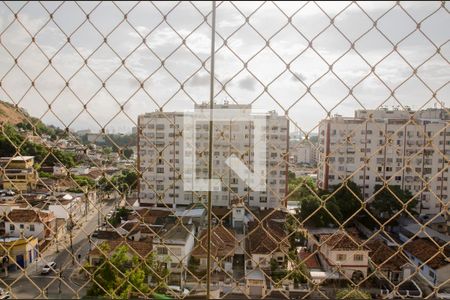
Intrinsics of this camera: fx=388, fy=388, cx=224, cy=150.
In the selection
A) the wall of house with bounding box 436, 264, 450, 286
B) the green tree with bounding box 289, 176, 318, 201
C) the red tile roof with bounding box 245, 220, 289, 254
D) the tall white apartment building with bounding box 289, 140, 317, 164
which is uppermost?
the tall white apartment building with bounding box 289, 140, 317, 164

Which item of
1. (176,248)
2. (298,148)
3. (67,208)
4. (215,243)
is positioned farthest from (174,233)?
(298,148)

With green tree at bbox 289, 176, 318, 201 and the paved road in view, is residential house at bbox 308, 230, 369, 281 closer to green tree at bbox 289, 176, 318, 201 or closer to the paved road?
green tree at bbox 289, 176, 318, 201

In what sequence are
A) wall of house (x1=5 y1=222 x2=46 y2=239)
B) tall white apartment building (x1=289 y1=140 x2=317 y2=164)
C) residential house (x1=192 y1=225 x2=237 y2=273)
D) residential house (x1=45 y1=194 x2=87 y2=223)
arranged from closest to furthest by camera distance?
tall white apartment building (x1=289 y1=140 x2=317 y2=164) < residential house (x1=192 y1=225 x2=237 y2=273) < wall of house (x1=5 y1=222 x2=46 y2=239) < residential house (x1=45 y1=194 x2=87 y2=223)

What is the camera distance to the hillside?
4.21 feet

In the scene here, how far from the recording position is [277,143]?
224 centimetres

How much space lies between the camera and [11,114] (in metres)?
1.48

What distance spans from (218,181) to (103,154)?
0.57 meters

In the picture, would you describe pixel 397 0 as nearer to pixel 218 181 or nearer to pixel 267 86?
pixel 267 86

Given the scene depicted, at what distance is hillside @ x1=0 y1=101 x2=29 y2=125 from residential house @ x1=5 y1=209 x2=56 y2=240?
0.34 meters

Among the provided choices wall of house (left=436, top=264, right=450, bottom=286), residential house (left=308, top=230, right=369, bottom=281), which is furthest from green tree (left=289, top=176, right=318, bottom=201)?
wall of house (left=436, top=264, right=450, bottom=286)

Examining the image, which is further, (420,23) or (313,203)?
(313,203)

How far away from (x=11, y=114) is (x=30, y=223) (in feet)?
1.88

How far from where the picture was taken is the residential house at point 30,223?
1.43m

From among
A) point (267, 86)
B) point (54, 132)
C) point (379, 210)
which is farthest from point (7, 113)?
point (379, 210)
